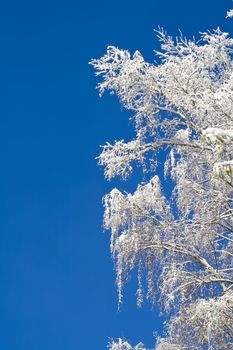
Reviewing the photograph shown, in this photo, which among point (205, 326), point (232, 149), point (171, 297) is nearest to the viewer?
point (232, 149)

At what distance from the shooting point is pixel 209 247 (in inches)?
310

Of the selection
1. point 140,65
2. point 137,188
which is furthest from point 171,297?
point 140,65

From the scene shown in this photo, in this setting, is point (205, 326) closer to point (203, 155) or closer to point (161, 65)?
point (203, 155)

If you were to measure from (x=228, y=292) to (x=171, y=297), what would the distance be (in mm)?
657

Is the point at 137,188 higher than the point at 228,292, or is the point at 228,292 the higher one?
the point at 137,188

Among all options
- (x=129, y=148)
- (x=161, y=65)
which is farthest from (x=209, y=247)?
(x=161, y=65)

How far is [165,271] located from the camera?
7766 mm

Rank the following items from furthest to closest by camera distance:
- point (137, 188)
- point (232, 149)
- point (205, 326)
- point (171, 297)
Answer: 1. point (137, 188)
2. point (171, 297)
3. point (205, 326)
4. point (232, 149)

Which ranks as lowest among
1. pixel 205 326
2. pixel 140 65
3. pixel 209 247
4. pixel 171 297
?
pixel 205 326

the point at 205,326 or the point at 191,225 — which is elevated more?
the point at 191,225

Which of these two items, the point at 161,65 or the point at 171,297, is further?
the point at 161,65

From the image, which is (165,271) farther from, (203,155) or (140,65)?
(140,65)

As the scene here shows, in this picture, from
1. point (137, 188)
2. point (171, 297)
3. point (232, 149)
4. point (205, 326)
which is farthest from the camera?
point (137, 188)

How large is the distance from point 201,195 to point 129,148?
1.04m
